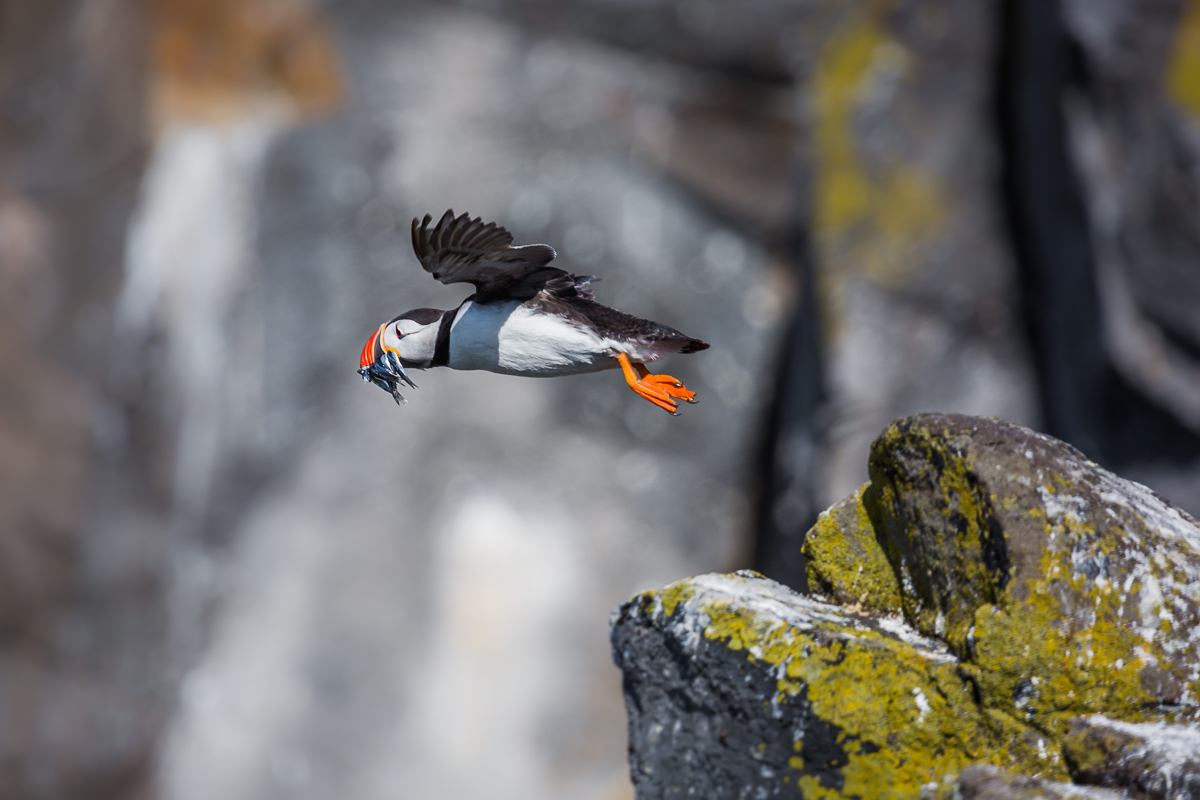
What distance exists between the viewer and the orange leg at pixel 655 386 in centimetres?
307

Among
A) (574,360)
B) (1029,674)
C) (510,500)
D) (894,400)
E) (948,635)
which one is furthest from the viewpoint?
Answer: (510,500)

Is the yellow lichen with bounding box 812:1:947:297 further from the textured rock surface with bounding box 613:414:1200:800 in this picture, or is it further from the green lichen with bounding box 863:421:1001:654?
the textured rock surface with bounding box 613:414:1200:800

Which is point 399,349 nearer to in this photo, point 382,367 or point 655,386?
point 382,367

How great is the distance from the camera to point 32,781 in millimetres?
8781

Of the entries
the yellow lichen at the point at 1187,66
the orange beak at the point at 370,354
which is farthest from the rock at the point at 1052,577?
the yellow lichen at the point at 1187,66

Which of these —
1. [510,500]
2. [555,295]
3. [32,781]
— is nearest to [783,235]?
[510,500]

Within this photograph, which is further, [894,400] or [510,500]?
[510,500]

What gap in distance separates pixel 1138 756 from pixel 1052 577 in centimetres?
43

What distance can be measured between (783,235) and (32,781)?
815cm

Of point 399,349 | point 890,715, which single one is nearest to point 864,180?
point 399,349

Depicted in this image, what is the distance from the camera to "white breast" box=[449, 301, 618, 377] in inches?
119

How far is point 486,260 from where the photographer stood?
2.95 meters

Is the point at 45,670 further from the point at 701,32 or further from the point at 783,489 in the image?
the point at 701,32

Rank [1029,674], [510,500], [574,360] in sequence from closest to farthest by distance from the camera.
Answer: [1029,674] < [574,360] < [510,500]
